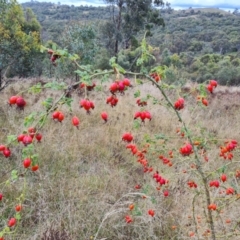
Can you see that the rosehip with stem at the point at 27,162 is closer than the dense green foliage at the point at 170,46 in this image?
Yes

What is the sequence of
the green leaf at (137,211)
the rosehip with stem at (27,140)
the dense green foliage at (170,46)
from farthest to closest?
the dense green foliage at (170,46), the green leaf at (137,211), the rosehip with stem at (27,140)

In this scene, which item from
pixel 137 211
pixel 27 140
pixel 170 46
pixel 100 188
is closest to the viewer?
pixel 27 140

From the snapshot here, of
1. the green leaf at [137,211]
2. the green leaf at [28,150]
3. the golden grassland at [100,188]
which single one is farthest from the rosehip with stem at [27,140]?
the green leaf at [137,211]

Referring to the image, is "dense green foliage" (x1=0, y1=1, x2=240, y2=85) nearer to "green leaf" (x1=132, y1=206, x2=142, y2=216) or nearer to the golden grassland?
"green leaf" (x1=132, y1=206, x2=142, y2=216)

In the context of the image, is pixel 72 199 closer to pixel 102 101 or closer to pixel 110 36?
pixel 102 101

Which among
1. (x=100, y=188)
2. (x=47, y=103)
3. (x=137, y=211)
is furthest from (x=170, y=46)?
(x=47, y=103)

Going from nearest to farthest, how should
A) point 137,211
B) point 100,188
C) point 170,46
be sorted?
point 137,211 → point 100,188 → point 170,46

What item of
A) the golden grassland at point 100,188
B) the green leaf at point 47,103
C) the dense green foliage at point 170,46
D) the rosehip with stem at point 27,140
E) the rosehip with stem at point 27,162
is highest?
the green leaf at point 47,103

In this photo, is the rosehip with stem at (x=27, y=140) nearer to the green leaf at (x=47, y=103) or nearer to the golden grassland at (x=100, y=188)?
the green leaf at (x=47, y=103)

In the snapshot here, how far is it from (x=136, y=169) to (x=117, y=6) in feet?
67.7

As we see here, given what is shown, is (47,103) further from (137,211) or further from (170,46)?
(170,46)

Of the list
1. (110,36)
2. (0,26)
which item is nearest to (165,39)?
(110,36)

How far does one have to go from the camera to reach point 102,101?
226 inches

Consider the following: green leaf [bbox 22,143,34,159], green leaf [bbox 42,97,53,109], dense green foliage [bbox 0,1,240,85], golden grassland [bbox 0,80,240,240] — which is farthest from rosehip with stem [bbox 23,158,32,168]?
dense green foliage [bbox 0,1,240,85]
